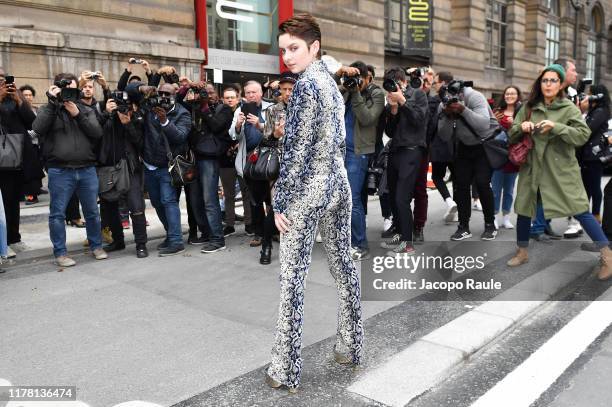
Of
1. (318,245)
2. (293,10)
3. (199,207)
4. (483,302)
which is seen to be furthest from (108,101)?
(293,10)

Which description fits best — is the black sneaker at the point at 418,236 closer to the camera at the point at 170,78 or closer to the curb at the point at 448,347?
the curb at the point at 448,347

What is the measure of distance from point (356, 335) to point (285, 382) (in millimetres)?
526

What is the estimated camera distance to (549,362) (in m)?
3.38

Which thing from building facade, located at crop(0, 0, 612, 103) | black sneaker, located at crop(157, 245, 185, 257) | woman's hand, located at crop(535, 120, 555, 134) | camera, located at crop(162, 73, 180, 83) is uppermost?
building facade, located at crop(0, 0, 612, 103)

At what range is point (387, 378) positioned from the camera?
123 inches

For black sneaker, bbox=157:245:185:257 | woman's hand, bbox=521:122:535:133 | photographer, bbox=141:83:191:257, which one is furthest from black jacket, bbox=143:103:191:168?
woman's hand, bbox=521:122:535:133

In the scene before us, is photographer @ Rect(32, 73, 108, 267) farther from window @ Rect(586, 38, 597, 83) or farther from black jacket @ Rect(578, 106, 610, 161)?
window @ Rect(586, 38, 597, 83)

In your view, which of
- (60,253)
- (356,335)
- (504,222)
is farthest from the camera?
(504,222)

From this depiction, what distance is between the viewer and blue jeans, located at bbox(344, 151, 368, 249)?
5.82 metres

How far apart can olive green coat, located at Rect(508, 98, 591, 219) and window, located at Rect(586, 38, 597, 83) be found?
3233 centimetres

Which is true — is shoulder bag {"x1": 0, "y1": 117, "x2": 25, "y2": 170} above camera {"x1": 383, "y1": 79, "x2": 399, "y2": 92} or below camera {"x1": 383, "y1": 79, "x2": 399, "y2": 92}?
below

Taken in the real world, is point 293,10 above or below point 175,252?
above

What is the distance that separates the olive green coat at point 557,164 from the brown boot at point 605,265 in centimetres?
42

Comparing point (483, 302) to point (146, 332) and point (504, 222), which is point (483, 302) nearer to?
point (146, 332)
